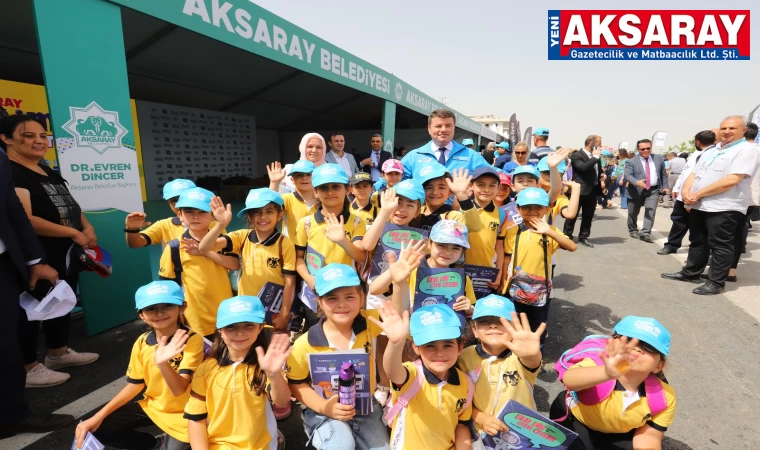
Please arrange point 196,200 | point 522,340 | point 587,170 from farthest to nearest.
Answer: point 587,170
point 196,200
point 522,340

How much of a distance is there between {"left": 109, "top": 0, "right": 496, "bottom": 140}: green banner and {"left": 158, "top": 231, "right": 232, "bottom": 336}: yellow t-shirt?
255 cm

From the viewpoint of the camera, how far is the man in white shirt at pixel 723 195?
446 centimetres

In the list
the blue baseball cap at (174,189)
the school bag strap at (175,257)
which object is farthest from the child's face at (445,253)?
the blue baseball cap at (174,189)

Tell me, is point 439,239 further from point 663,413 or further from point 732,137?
point 732,137

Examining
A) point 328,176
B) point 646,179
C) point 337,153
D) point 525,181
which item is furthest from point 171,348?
point 646,179

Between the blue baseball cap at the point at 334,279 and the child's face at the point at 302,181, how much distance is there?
5.10ft

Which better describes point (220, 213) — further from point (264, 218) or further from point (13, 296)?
point (13, 296)

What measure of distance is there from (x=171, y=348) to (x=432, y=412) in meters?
1.33

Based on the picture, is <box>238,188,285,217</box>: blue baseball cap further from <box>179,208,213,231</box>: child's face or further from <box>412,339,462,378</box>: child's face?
<box>412,339,462,378</box>: child's face

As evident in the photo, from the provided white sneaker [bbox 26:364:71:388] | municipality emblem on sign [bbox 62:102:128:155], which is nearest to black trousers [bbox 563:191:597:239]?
municipality emblem on sign [bbox 62:102:128:155]

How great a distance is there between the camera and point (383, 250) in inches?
96.9

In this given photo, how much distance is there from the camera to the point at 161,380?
78.4 inches

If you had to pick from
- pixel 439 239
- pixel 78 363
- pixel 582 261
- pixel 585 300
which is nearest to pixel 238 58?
pixel 78 363

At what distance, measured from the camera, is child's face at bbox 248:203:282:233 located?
8.71 ft
